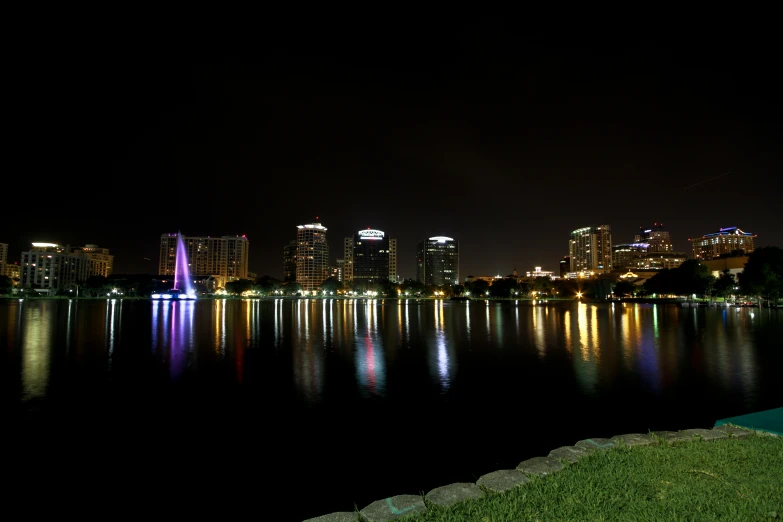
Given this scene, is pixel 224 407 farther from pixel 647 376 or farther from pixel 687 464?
pixel 647 376

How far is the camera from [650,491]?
239 inches

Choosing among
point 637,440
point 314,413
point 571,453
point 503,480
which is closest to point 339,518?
point 503,480

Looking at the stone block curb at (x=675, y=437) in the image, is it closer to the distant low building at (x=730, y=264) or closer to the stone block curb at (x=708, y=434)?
the stone block curb at (x=708, y=434)

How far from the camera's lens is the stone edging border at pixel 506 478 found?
5730mm

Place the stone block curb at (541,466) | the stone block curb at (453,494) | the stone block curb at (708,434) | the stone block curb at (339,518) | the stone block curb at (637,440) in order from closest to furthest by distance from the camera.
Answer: the stone block curb at (339,518)
the stone block curb at (453,494)
the stone block curb at (541,466)
the stone block curb at (637,440)
the stone block curb at (708,434)

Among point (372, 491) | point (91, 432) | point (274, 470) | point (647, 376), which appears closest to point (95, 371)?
point (91, 432)

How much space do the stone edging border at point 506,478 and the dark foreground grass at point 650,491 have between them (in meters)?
0.17

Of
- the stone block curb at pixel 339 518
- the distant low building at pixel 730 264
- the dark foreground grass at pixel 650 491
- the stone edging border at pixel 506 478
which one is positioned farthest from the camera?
the distant low building at pixel 730 264

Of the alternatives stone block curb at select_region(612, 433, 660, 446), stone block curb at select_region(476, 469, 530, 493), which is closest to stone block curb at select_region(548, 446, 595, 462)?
stone block curb at select_region(612, 433, 660, 446)

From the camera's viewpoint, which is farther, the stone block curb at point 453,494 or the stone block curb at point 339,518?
the stone block curb at point 453,494

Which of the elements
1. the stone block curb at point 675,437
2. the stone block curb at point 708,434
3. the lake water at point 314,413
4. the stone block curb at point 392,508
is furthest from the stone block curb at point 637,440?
the stone block curb at point 392,508

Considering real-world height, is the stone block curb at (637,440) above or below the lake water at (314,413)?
above

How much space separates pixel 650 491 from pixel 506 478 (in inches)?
79.6

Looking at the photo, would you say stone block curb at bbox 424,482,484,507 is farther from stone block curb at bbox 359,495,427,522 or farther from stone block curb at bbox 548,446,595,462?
stone block curb at bbox 548,446,595,462
